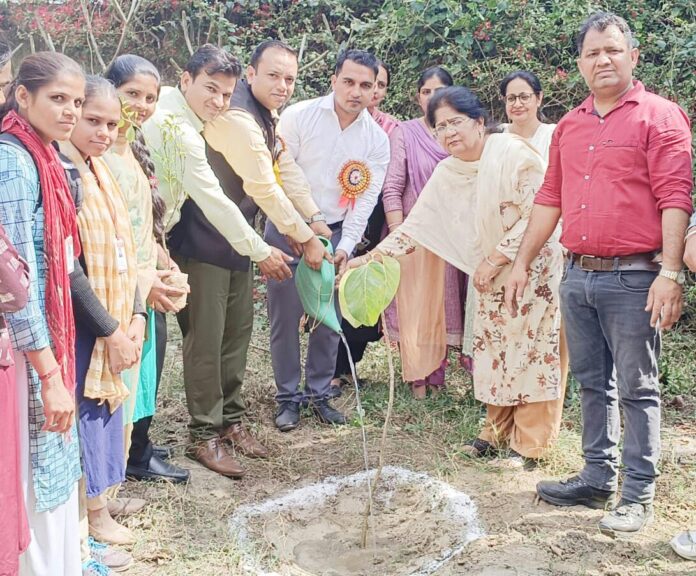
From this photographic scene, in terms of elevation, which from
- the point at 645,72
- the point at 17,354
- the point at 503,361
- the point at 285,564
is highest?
the point at 645,72

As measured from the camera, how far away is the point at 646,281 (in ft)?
8.95

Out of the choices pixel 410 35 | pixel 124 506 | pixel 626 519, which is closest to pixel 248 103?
pixel 124 506

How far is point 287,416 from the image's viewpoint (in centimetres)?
394

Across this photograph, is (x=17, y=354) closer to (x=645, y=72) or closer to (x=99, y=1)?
(x=645, y=72)

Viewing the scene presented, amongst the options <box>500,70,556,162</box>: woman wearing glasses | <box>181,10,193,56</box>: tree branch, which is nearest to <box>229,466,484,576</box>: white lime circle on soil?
<box>500,70,556,162</box>: woman wearing glasses

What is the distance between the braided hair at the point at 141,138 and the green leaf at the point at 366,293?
76cm

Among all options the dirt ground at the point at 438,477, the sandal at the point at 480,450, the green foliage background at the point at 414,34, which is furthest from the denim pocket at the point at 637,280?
the green foliage background at the point at 414,34

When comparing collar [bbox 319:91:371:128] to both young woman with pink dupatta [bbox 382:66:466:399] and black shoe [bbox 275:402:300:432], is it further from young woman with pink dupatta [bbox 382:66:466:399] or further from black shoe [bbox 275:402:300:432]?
black shoe [bbox 275:402:300:432]

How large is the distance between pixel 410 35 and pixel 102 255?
14.2 ft

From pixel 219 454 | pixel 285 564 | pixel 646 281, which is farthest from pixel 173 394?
pixel 646 281

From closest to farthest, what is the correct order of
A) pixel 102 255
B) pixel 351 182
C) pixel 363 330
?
pixel 102 255 → pixel 351 182 → pixel 363 330

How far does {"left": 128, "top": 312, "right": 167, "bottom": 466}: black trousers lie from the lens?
3139 mm

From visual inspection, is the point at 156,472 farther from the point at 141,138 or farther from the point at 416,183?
the point at 416,183

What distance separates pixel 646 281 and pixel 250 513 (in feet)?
5.89
